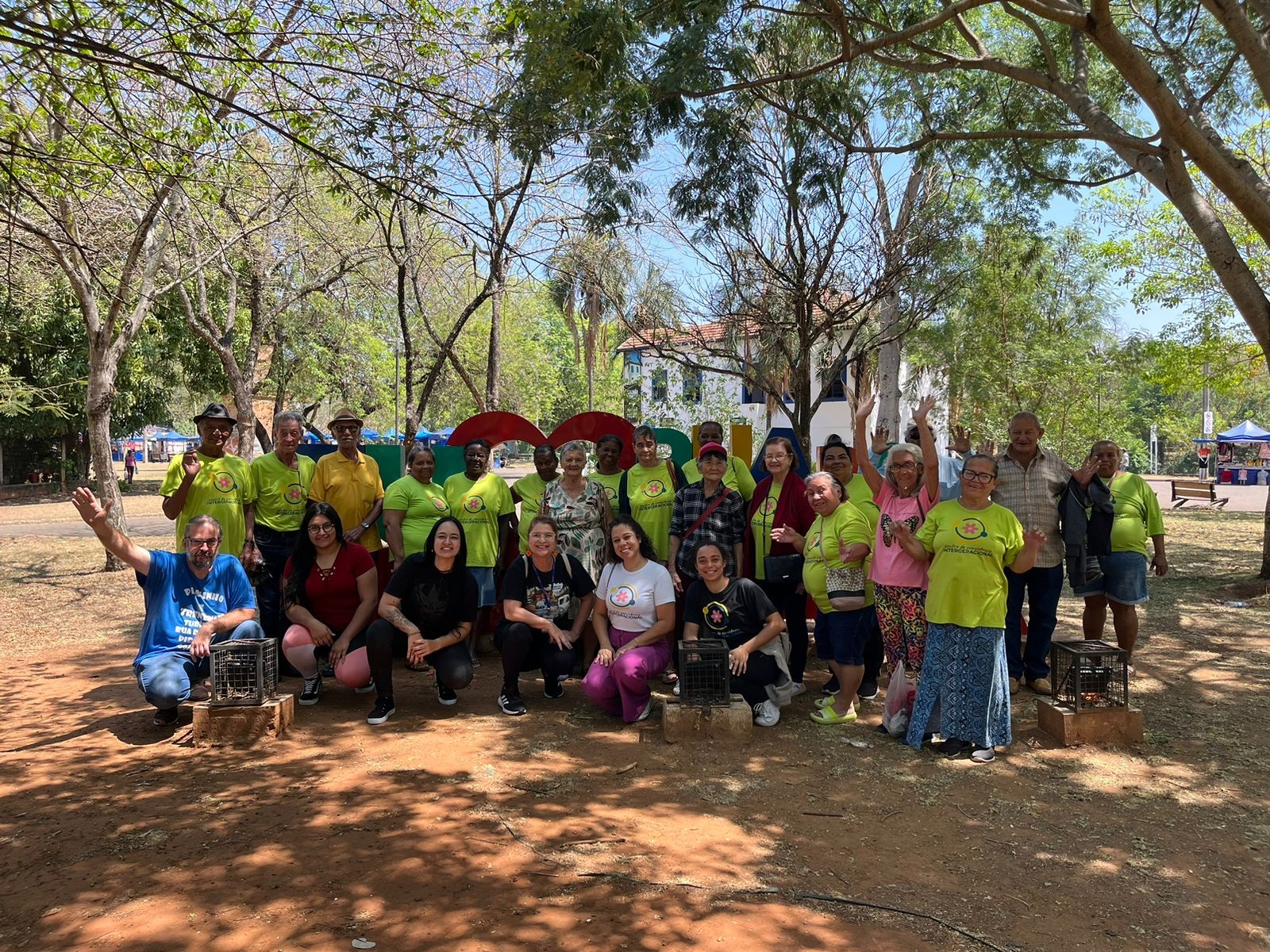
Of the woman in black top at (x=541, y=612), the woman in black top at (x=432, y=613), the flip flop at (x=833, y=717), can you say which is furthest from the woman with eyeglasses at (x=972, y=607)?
the woman in black top at (x=432, y=613)

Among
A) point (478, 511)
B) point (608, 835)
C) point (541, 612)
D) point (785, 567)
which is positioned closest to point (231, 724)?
point (541, 612)

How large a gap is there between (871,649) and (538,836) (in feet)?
9.83

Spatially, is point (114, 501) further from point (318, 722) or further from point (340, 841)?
point (340, 841)

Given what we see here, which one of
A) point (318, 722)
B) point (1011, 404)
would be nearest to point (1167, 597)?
point (318, 722)

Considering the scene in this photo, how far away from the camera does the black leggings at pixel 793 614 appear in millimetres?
6121

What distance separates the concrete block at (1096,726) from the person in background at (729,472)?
2.45m

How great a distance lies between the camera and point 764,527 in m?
6.17

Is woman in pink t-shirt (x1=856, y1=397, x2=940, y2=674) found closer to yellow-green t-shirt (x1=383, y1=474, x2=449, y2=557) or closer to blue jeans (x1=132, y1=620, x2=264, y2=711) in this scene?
yellow-green t-shirt (x1=383, y1=474, x2=449, y2=557)

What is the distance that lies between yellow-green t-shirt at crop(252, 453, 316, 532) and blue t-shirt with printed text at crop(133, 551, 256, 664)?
853mm

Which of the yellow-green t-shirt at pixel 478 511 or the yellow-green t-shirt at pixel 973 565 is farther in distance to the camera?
the yellow-green t-shirt at pixel 478 511

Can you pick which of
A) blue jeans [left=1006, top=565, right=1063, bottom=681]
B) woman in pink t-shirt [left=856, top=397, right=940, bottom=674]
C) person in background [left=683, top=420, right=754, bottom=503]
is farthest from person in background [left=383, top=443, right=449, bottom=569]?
blue jeans [left=1006, top=565, right=1063, bottom=681]

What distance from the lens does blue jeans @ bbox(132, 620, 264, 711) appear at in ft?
17.0

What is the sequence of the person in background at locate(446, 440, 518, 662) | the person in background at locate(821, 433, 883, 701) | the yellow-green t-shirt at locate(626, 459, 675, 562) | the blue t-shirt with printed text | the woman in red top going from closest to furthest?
the blue t-shirt with printed text < the woman in red top < the person in background at locate(821, 433, 883, 701) < the yellow-green t-shirt at locate(626, 459, 675, 562) < the person in background at locate(446, 440, 518, 662)

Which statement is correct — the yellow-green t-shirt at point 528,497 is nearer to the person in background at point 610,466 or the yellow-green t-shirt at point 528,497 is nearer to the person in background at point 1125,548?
the person in background at point 610,466
